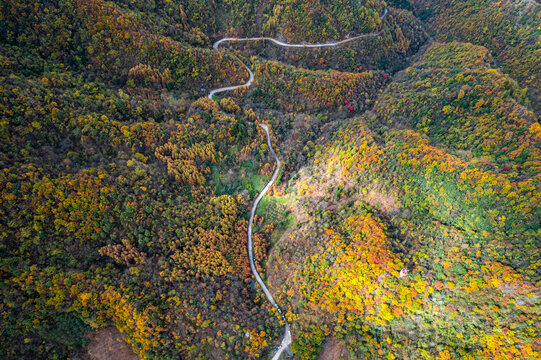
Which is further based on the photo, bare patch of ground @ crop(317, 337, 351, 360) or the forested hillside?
bare patch of ground @ crop(317, 337, 351, 360)

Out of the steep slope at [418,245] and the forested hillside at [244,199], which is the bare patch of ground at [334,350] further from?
the steep slope at [418,245]

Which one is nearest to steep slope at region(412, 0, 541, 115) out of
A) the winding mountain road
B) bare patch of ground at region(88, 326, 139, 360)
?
the winding mountain road

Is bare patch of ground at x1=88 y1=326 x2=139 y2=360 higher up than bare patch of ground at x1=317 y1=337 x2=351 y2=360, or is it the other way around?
bare patch of ground at x1=317 y1=337 x2=351 y2=360

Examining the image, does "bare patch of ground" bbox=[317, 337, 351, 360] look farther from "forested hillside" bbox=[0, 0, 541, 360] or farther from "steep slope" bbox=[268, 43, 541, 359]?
"steep slope" bbox=[268, 43, 541, 359]

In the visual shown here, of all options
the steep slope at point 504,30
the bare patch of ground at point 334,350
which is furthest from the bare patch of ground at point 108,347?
the steep slope at point 504,30

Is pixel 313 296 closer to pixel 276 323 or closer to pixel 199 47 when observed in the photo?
pixel 276 323

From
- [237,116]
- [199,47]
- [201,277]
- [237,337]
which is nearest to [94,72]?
[199,47]
